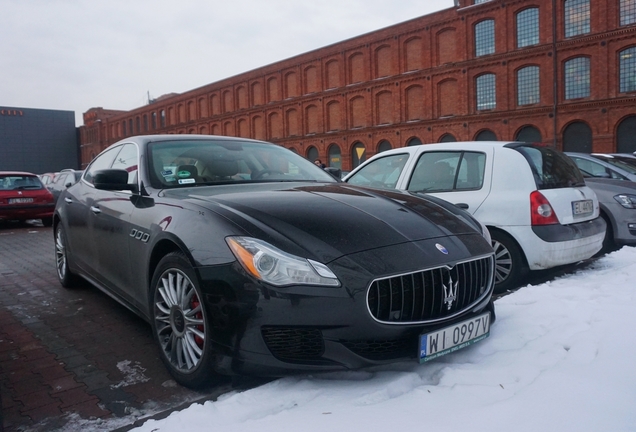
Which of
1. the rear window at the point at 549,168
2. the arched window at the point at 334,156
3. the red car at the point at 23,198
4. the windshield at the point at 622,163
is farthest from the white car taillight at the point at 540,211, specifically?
the arched window at the point at 334,156

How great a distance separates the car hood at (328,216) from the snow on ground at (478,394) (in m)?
0.73

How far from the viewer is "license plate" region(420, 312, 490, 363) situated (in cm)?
271

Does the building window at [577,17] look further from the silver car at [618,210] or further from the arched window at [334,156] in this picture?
the silver car at [618,210]

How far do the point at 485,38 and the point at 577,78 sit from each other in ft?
23.3

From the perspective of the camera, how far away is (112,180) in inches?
149

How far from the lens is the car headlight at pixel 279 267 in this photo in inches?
102

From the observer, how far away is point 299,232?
2773mm

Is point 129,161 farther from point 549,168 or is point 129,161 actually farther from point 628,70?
point 628,70

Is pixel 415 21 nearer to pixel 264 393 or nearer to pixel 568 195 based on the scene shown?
pixel 568 195

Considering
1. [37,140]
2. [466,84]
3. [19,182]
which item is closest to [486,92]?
[466,84]

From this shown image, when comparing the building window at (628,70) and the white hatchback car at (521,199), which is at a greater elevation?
the building window at (628,70)

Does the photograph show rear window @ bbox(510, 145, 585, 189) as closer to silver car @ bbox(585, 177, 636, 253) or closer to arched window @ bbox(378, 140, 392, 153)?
silver car @ bbox(585, 177, 636, 253)

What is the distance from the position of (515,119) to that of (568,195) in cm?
3349

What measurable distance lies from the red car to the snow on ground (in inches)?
522
